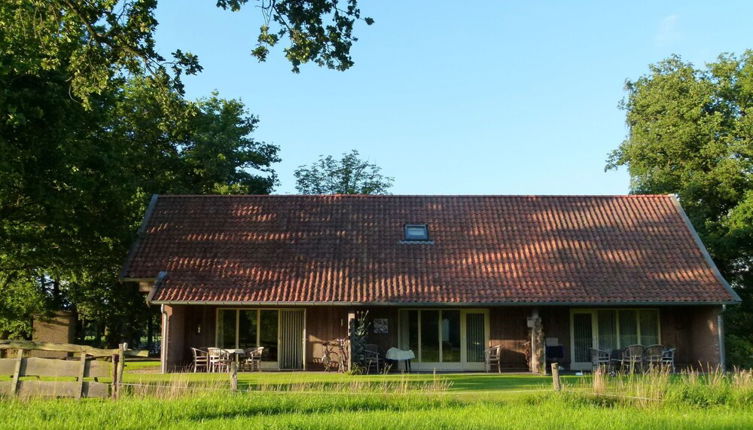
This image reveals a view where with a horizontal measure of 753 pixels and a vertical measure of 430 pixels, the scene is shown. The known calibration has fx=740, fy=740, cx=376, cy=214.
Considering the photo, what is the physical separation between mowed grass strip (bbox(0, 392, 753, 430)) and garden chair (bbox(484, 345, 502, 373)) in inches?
323

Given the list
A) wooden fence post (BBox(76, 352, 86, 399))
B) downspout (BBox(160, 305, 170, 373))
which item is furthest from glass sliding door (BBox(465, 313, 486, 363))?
wooden fence post (BBox(76, 352, 86, 399))

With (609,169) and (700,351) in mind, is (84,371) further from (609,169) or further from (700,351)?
(609,169)

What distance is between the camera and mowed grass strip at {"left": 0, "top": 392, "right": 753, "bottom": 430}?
35.0ft

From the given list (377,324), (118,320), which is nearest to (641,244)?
(377,324)

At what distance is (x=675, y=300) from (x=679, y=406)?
8.98 meters

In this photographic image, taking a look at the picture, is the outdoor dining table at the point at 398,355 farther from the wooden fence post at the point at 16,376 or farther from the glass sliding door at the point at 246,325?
the wooden fence post at the point at 16,376

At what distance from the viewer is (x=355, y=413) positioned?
11.9 m

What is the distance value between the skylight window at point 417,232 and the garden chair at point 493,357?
425 cm

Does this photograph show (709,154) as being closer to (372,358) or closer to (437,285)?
(437,285)

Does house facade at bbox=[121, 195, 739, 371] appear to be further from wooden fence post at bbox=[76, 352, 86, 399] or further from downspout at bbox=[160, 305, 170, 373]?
wooden fence post at bbox=[76, 352, 86, 399]

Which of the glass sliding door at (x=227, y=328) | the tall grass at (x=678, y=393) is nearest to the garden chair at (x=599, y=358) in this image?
the tall grass at (x=678, y=393)

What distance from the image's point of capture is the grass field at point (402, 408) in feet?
35.2

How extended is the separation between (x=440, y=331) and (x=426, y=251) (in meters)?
2.60

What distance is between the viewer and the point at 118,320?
32031 mm
